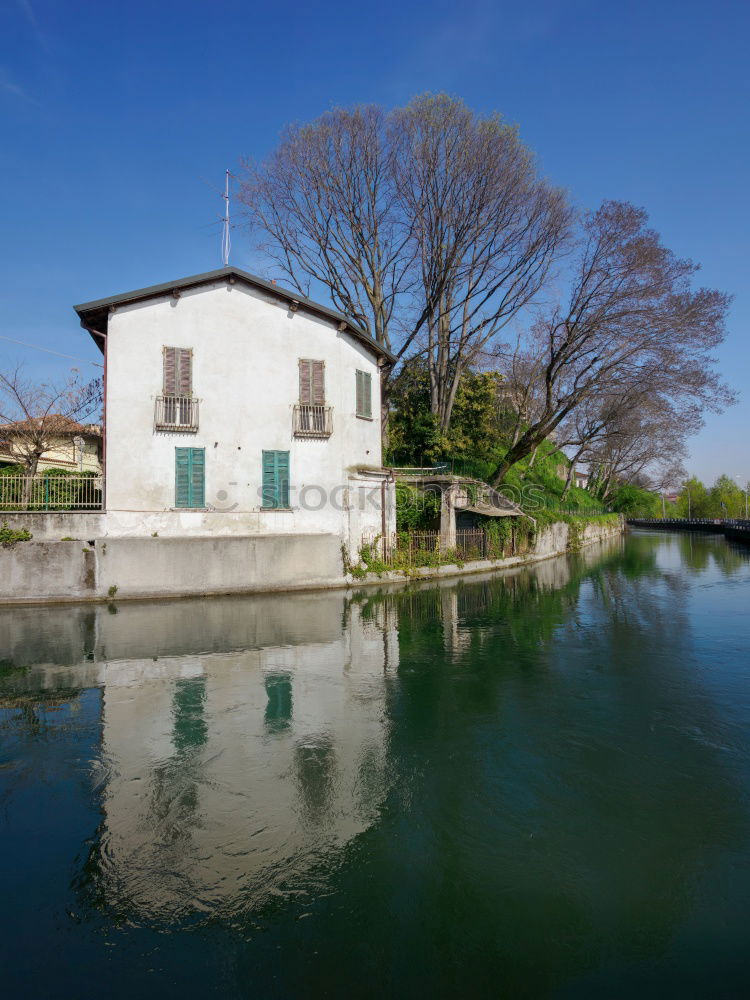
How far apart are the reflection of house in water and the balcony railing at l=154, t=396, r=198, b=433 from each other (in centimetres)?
707

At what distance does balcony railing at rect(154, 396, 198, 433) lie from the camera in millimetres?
17516

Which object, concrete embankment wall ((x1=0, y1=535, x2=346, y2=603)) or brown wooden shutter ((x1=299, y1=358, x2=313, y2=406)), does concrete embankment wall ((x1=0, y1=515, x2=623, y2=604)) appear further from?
brown wooden shutter ((x1=299, y1=358, x2=313, y2=406))

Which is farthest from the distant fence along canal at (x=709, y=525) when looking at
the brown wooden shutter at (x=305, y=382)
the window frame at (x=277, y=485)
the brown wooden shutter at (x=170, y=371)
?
the brown wooden shutter at (x=170, y=371)

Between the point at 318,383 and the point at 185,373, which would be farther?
the point at 318,383

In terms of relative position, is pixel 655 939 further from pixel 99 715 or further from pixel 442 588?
pixel 442 588

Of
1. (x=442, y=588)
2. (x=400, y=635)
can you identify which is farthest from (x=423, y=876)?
(x=442, y=588)

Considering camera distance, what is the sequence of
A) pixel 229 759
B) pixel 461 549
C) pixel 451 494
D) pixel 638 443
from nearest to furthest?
1. pixel 229 759
2. pixel 451 494
3. pixel 461 549
4. pixel 638 443

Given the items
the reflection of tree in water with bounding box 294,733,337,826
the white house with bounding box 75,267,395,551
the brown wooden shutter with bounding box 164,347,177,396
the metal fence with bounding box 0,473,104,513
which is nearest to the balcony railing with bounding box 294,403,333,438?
the white house with bounding box 75,267,395,551

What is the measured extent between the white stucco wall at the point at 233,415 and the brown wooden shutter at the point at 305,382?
0.62ft

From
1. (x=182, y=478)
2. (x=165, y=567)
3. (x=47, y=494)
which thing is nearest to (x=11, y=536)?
(x=47, y=494)

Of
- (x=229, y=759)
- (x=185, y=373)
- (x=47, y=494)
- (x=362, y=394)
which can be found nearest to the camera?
(x=229, y=759)

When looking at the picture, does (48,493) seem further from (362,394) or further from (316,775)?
(316,775)

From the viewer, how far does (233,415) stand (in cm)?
1836

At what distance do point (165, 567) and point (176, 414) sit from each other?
4.55m
